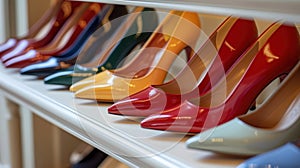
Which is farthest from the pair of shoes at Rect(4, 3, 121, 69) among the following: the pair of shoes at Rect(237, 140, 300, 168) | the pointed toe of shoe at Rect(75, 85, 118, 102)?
the pair of shoes at Rect(237, 140, 300, 168)

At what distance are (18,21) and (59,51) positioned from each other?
350 mm

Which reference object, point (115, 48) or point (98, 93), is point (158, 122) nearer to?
point (98, 93)

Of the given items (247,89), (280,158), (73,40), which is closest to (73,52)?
(73,40)

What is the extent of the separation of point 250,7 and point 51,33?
0.80 metres

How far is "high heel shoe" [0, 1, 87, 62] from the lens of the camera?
1.07 m

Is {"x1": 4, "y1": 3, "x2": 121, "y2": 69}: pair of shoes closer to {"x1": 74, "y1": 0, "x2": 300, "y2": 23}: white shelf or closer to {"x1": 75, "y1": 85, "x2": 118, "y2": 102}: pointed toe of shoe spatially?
{"x1": 75, "y1": 85, "x2": 118, "y2": 102}: pointed toe of shoe

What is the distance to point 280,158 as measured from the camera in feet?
1.43

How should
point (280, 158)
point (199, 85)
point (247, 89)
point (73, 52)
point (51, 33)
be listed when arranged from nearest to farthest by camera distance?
point (280, 158) → point (247, 89) → point (199, 85) → point (73, 52) → point (51, 33)

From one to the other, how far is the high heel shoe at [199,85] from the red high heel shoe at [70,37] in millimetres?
393

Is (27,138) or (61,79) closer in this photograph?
(61,79)

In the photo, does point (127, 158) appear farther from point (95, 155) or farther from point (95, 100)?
point (95, 155)

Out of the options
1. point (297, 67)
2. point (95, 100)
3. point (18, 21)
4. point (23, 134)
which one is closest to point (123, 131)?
point (95, 100)

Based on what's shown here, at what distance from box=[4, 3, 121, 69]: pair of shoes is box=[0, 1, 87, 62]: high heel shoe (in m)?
0.04

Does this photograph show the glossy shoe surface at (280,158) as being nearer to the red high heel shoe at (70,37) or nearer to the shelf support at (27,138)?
the red high heel shoe at (70,37)
